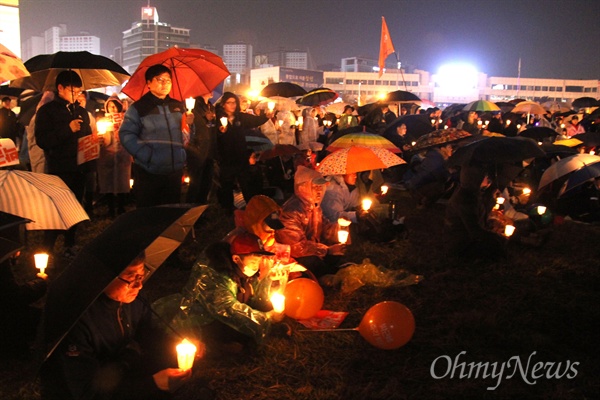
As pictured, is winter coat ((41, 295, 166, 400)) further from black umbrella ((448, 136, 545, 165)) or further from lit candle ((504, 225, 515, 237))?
lit candle ((504, 225, 515, 237))

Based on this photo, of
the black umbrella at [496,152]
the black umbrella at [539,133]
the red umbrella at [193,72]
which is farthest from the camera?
the black umbrella at [539,133]

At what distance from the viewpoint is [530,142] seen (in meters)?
6.59

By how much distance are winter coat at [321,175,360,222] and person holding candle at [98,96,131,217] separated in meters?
3.68

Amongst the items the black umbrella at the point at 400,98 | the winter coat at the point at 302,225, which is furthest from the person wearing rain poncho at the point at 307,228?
the black umbrella at the point at 400,98

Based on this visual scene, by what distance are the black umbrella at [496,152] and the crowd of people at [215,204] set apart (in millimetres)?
116

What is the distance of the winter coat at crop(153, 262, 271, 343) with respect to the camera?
3.91 m

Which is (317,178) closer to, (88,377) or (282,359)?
(282,359)

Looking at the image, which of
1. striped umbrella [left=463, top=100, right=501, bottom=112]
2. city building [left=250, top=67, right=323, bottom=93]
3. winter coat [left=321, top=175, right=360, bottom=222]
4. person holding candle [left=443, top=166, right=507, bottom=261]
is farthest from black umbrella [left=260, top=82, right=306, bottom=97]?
city building [left=250, top=67, right=323, bottom=93]

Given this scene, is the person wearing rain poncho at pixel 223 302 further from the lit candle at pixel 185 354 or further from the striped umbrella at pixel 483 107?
the striped umbrella at pixel 483 107

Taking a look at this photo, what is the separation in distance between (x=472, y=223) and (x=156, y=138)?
12.8 ft

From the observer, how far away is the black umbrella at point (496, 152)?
20.4ft

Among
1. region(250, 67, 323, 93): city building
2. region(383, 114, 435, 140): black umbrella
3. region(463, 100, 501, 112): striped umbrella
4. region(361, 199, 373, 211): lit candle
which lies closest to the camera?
region(361, 199, 373, 211): lit candle

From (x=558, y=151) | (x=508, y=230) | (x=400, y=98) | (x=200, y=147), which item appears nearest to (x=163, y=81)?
(x=200, y=147)

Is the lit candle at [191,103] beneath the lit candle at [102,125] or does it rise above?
above
